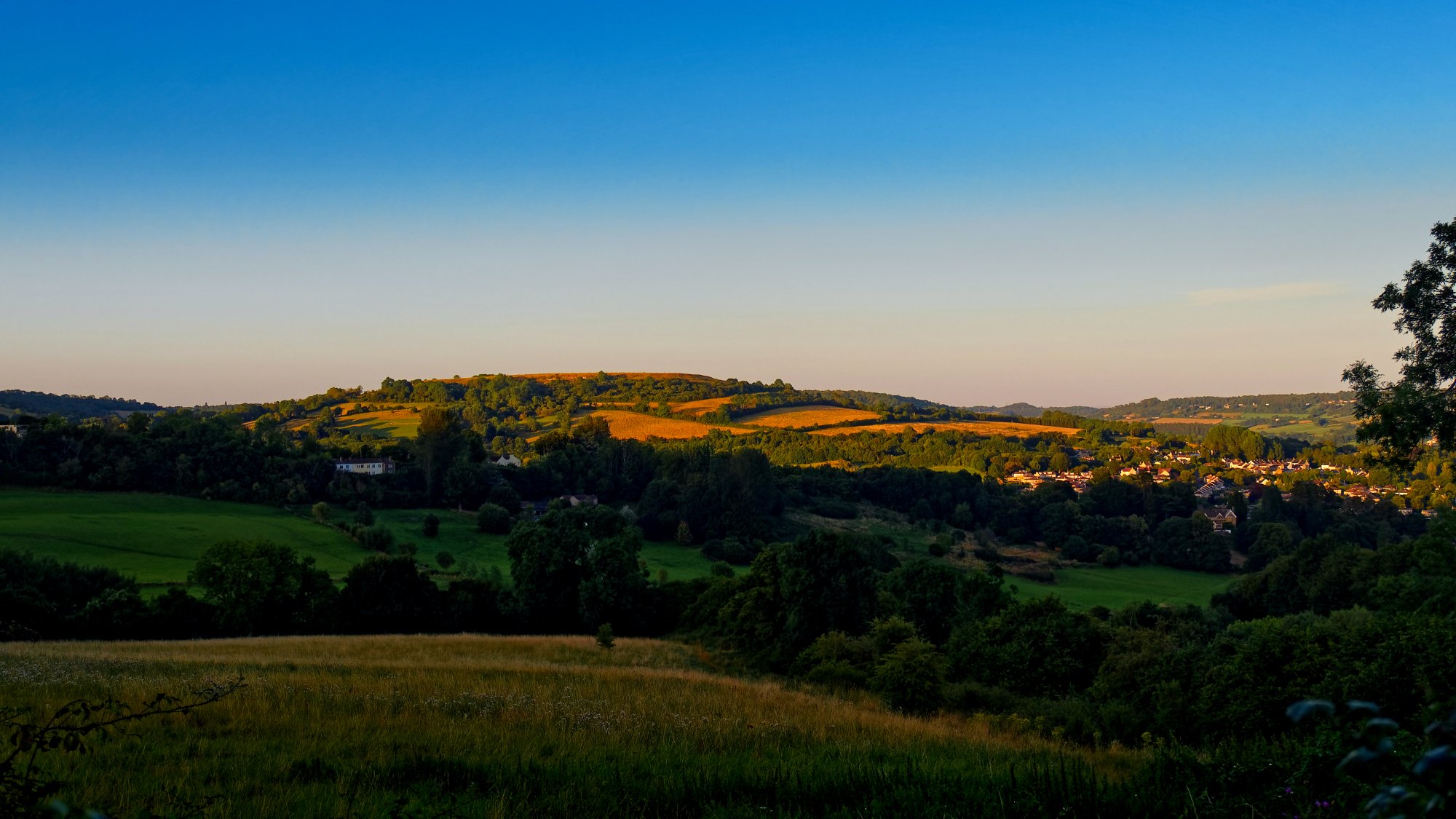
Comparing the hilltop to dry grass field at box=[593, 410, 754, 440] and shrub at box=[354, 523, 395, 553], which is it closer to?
dry grass field at box=[593, 410, 754, 440]

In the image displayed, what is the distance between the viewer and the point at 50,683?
12.2 meters

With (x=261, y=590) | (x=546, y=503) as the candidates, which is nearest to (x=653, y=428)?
(x=546, y=503)

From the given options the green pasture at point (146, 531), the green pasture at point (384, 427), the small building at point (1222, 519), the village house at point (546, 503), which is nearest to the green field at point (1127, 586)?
the small building at point (1222, 519)

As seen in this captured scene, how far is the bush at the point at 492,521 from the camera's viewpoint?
262ft

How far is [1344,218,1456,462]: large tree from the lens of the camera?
1652 cm

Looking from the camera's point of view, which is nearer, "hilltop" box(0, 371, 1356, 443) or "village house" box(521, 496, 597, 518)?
"village house" box(521, 496, 597, 518)

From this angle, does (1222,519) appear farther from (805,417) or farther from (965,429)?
(805,417)

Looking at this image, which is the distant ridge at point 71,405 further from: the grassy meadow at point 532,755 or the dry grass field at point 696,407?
the grassy meadow at point 532,755

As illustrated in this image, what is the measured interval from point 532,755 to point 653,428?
148 metres

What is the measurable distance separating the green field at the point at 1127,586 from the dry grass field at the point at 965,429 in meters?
77.8

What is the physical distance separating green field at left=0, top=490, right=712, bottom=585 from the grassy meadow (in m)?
43.1

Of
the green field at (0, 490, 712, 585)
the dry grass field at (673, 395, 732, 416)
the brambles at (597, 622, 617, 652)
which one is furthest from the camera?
the dry grass field at (673, 395, 732, 416)

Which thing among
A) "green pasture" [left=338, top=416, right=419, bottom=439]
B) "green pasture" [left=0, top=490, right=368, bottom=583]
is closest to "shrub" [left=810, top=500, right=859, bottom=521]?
"green pasture" [left=0, top=490, right=368, bottom=583]

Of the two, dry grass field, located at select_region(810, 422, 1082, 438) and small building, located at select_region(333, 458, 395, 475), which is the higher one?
dry grass field, located at select_region(810, 422, 1082, 438)
